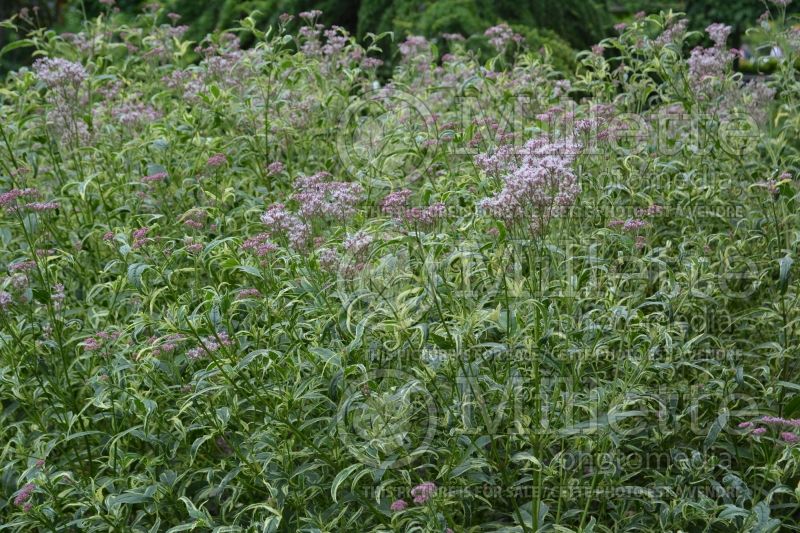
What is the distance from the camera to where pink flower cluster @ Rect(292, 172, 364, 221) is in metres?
2.85

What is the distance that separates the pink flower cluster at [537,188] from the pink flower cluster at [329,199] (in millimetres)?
501

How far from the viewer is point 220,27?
752 cm

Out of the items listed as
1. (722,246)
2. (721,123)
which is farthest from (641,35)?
(722,246)

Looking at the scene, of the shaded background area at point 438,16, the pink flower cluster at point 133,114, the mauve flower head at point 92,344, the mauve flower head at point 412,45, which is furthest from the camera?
the shaded background area at point 438,16

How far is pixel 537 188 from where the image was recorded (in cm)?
243

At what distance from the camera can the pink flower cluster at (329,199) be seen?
2848 millimetres

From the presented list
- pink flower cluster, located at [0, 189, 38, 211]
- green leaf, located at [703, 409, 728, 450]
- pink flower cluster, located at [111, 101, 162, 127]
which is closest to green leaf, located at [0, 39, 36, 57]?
pink flower cluster, located at [111, 101, 162, 127]

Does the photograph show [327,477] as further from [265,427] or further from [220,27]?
[220,27]

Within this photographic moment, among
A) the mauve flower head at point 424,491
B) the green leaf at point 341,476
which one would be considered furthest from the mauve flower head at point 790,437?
the green leaf at point 341,476

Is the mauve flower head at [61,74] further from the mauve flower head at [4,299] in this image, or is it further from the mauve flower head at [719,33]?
the mauve flower head at [719,33]

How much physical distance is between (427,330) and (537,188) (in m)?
0.47

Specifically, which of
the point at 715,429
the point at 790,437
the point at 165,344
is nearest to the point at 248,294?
the point at 165,344

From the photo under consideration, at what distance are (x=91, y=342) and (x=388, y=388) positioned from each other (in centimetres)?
96

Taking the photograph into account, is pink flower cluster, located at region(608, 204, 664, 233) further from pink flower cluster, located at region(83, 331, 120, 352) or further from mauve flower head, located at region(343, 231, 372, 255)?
pink flower cluster, located at region(83, 331, 120, 352)
